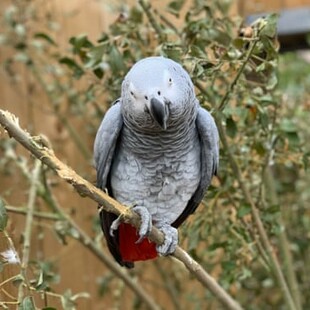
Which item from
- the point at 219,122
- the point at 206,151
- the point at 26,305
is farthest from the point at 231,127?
the point at 26,305

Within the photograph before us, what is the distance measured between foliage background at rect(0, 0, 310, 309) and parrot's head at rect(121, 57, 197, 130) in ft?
0.58

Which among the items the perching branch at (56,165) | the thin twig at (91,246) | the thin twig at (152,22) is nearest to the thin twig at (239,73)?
the thin twig at (152,22)

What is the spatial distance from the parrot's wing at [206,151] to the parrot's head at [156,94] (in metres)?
0.10

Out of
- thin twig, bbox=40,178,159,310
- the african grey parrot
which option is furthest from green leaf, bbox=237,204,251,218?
thin twig, bbox=40,178,159,310

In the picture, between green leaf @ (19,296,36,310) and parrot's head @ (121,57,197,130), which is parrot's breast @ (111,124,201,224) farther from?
green leaf @ (19,296,36,310)

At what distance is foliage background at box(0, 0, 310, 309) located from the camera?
100 centimetres

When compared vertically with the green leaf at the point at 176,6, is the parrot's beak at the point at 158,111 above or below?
below

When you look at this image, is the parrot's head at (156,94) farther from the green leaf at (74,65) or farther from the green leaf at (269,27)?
the green leaf at (74,65)

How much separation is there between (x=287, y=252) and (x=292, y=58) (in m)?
1.10

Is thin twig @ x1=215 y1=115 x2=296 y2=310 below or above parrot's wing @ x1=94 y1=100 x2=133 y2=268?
below

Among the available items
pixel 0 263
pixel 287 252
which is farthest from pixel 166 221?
pixel 287 252

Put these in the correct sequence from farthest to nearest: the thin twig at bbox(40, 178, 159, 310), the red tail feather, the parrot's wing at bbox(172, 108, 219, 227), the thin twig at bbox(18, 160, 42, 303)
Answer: the thin twig at bbox(40, 178, 159, 310) < the red tail feather < the parrot's wing at bbox(172, 108, 219, 227) < the thin twig at bbox(18, 160, 42, 303)

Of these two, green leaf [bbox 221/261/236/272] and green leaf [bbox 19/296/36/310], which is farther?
green leaf [bbox 221/261/236/272]

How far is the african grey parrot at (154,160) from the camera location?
2.54ft
